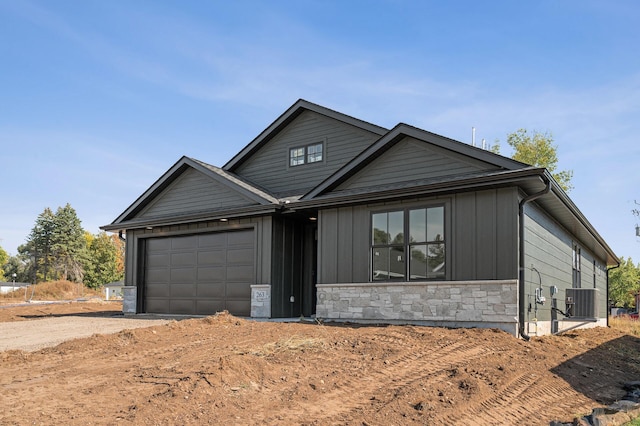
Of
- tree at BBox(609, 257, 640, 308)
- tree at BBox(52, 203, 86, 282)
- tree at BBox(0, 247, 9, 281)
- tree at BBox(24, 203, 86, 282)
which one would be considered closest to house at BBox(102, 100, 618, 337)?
tree at BBox(609, 257, 640, 308)

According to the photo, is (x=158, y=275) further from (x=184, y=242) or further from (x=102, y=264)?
(x=102, y=264)

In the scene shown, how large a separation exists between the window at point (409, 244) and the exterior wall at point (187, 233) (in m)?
3.49

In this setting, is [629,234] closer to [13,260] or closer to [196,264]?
[196,264]

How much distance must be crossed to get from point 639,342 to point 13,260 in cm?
9298

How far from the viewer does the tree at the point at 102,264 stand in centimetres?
6900

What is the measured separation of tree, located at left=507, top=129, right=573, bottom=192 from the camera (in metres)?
37.3

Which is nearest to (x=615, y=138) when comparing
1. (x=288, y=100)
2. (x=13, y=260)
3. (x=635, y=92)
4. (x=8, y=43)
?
(x=635, y=92)

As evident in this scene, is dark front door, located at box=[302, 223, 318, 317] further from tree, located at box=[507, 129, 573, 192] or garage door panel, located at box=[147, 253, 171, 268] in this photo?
tree, located at box=[507, 129, 573, 192]

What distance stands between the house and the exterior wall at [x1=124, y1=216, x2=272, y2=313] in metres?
0.04

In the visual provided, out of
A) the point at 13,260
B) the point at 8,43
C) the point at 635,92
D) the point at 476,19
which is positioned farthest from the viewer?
the point at 13,260

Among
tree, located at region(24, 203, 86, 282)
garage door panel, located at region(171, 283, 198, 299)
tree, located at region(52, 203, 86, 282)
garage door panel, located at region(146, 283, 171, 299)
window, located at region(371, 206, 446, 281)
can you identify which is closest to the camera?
window, located at region(371, 206, 446, 281)

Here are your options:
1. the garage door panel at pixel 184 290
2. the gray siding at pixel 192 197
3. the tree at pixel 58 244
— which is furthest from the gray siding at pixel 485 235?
the tree at pixel 58 244

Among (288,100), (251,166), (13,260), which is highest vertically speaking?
(288,100)

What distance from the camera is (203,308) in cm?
1631
